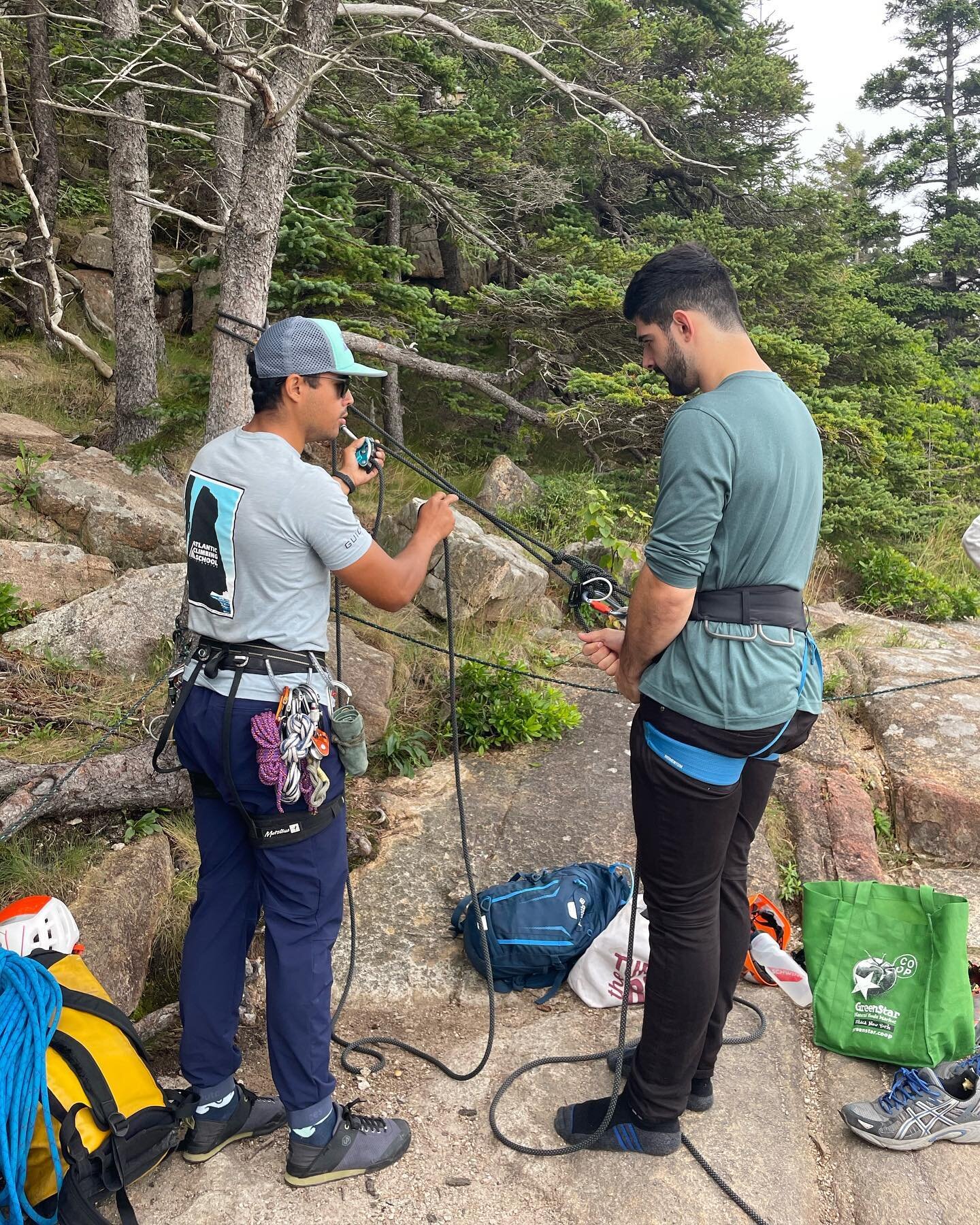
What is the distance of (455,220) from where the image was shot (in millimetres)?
8500

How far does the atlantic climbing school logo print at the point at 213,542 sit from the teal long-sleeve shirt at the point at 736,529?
3.22 ft

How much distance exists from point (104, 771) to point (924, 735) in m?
4.42

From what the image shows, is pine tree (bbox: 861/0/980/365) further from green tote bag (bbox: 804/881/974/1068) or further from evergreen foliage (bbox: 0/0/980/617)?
green tote bag (bbox: 804/881/974/1068)

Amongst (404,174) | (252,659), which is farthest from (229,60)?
(404,174)

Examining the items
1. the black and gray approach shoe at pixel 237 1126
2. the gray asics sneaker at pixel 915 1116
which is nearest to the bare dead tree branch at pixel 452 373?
the black and gray approach shoe at pixel 237 1126

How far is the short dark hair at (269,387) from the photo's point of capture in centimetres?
220

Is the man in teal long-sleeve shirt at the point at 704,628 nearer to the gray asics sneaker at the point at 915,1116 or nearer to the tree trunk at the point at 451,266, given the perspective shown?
the gray asics sneaker at the point at 915,1116

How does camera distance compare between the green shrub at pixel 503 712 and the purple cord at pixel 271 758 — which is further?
the green shrub at pixel 503 712

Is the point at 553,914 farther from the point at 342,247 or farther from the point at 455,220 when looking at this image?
the point at 455,220

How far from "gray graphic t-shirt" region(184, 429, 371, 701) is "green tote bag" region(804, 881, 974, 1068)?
1888 millimetres

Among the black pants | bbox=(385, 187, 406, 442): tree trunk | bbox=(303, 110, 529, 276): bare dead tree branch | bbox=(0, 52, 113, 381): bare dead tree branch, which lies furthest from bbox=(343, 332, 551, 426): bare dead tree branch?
the black pants

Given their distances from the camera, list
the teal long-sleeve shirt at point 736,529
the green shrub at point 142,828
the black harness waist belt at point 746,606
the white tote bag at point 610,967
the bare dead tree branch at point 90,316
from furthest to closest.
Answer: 1. the bare dead tree branch at point 90,316
2. the green shrub at point 142,828
3. the white tote bag at point 610,967
4. the black harness waist belt at point 746,606
5. the teal long-sleeve shirt at point 736,529

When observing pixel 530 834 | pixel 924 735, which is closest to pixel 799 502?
pixel 530 834

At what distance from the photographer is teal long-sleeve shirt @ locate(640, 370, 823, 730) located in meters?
1.95
